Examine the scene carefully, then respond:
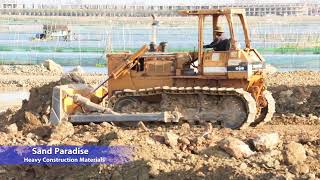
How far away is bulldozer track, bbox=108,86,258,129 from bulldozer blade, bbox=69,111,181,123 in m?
0.55

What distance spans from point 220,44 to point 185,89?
3.66 feet

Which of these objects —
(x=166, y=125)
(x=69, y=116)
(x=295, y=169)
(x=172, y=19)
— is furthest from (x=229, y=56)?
(x=172, y=19)

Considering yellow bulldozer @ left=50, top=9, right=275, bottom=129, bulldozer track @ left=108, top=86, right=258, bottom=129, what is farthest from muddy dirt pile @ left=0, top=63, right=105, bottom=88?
bulldozer track @ left=108, top=86, right=258, bottom=129

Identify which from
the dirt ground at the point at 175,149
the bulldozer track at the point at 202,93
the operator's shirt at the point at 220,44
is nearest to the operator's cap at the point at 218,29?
the operator's shirt at the point at 220,44

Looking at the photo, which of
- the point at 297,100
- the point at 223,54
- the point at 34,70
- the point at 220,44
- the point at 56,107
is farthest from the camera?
the point at 34,70

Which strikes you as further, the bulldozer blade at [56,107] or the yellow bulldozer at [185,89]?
the bulldozer blade at [56,107]

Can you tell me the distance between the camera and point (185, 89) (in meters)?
14.2

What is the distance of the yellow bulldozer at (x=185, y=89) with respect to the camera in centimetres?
1406

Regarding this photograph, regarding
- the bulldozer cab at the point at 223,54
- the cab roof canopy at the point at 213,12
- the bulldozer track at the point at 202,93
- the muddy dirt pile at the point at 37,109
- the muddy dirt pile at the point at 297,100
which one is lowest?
the muddy dirt pile at the point at 297,100

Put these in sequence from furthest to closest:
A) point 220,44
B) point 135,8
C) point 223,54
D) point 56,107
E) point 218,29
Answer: point 135,8
point 56,107
point 218,29
point 220,44
point 223,54

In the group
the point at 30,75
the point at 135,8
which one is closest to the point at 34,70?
the point at 30,75

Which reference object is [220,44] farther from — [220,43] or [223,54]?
[223,54]

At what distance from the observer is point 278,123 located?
1553 cm

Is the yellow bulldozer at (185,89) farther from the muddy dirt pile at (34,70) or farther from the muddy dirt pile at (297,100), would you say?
the muddy dirt pile at (34,70)
